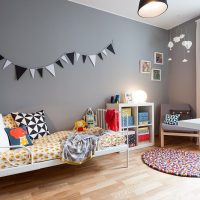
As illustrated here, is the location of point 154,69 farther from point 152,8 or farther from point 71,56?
point 152,8

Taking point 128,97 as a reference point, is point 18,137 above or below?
below

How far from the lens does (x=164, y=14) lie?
3.29 m

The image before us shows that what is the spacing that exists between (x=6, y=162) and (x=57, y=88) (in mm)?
1418

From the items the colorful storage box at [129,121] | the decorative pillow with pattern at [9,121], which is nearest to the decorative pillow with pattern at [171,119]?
the colorful storage box at [129,121]

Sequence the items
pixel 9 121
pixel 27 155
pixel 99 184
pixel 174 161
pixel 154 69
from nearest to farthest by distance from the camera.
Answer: pixel 27 155 < pixel 99 184 < pixel 9 121 < pixel 174 161 < pixel 154 69

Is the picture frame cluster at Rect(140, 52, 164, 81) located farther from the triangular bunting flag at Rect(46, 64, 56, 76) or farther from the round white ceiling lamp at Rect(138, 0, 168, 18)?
the round white ceiling lamp at Rect(138, 0, 168, 18)

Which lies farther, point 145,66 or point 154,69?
point 154,69

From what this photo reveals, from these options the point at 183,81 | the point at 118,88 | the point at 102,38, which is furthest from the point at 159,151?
the point at 102,38

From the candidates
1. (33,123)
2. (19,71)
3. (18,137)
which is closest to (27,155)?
(18,137)

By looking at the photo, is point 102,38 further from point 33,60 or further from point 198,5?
point 198,5

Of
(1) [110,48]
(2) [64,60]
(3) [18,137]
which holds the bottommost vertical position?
(3) [18,137]

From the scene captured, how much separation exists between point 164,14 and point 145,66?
104 centimetres

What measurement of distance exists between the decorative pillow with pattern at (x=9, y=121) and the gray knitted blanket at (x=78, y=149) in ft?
2.78

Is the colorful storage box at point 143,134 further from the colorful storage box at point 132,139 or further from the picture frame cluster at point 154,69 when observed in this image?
the picture frame cluster at point 154,69
